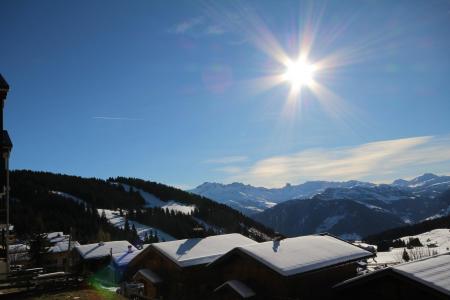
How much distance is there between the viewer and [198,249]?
32.6 m

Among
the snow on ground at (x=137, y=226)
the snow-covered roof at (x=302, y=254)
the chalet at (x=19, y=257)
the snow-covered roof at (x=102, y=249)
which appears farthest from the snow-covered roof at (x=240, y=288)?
the snow on ground at (x=137, y=226)

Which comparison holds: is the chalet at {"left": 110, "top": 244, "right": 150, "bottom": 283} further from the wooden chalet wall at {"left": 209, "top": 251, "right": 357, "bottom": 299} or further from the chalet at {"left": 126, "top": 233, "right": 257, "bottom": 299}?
the wooden chalet wall at {"left": 209, "top": 251, "right": 357, "bottom": 299}

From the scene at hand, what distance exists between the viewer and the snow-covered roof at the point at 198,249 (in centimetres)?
3027

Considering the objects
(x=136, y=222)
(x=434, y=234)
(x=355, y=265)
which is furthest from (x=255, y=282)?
(x=434, y=234)

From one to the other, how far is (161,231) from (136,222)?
15.3m

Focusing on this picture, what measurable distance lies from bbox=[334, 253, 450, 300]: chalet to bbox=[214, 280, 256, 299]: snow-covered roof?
20.1 ft

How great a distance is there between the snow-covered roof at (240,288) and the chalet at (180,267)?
328 cm

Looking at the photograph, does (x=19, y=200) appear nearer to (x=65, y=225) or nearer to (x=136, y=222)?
(x=65, y=225)

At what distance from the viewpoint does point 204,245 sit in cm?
3394

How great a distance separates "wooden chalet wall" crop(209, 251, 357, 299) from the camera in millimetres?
24172

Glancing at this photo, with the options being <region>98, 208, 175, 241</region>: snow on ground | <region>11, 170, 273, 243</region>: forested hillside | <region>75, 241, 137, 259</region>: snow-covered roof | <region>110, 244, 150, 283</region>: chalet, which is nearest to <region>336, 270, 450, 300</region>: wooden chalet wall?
<region>110, 244, 150, 283</region>: chalet

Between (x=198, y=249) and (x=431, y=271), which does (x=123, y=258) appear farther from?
(x=431, y=271)

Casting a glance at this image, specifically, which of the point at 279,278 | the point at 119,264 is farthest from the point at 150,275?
the point at 119,264

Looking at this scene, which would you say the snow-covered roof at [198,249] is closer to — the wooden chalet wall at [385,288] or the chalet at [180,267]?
the chalet at [180,267]
